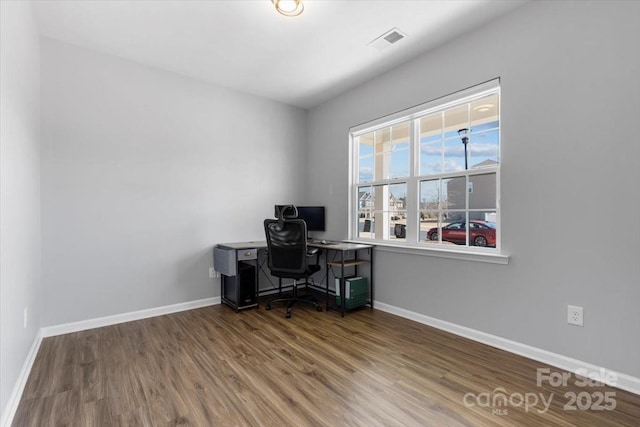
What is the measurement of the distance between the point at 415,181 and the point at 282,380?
2.37 meters

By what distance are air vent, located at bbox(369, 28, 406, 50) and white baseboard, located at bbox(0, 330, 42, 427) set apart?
12.2ft

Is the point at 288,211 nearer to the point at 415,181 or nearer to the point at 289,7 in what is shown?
the point at 415,181

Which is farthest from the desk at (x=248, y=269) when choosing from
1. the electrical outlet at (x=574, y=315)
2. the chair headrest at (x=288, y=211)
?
the electrical outlet at (x=574, y=315)

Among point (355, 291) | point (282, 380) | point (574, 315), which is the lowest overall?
point (282, 380)

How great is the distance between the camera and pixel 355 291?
3529 millimetres

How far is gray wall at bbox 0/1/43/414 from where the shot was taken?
1.64 meters

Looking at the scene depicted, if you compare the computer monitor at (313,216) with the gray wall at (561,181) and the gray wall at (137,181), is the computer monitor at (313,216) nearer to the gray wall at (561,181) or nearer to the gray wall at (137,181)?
the gray wall at (137,181)

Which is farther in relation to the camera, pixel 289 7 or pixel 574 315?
pixel 289 7

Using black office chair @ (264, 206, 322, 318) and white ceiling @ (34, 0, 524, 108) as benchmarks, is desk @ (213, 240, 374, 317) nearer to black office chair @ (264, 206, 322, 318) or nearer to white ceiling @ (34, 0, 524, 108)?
black office chair @ (264, 206, 322, 318)

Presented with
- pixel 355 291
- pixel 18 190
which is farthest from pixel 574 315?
pixel 18 190

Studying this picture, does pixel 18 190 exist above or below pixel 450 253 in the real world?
above

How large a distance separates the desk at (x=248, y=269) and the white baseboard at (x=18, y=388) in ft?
5.57

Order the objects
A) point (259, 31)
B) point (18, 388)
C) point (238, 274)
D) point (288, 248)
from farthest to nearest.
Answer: point (238, 274)
point (288, 248)
point (259, 31)
point (18, 388)

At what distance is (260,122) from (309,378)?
11.1 feet
